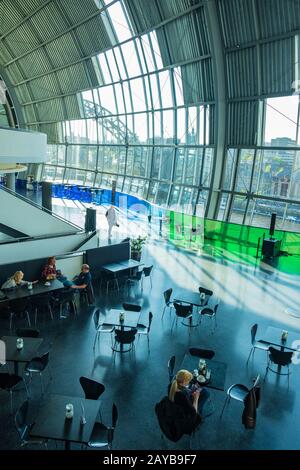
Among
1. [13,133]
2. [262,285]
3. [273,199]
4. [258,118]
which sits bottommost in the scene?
[262,285]

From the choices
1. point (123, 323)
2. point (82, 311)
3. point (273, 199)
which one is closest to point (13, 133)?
point (82, 311)

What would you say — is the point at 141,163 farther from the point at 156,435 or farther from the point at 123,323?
the point at 156,435

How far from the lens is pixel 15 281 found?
955 centimetres

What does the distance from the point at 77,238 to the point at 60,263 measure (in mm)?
1988

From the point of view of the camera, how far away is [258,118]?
1683cm

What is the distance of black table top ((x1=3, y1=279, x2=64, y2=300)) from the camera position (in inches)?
356

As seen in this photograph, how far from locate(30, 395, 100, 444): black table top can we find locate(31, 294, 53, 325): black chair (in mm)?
4122

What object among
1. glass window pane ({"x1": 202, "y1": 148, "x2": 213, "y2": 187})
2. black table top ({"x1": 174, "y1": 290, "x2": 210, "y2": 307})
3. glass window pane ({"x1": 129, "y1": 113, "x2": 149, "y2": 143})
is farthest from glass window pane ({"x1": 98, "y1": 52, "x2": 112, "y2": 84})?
black table top ({"x1": 174, "y1": 290, "x2": 210, "y2": 307})

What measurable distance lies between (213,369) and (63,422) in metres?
2.58

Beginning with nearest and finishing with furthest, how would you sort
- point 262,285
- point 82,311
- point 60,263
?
point 82,311, point 60,263, point 262,285

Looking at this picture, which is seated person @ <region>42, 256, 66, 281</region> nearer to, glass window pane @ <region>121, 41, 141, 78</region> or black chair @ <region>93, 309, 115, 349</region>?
black chair @ <region>93, 309, 115, 349</region>

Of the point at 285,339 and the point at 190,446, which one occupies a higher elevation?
the point at 285,339

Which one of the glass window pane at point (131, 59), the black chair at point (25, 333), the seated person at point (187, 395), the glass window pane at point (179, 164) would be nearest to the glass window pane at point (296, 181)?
the glass window pane at point (179, 164)

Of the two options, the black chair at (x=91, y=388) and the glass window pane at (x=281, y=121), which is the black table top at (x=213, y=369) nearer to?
the black chair at (x=91, y=388)
